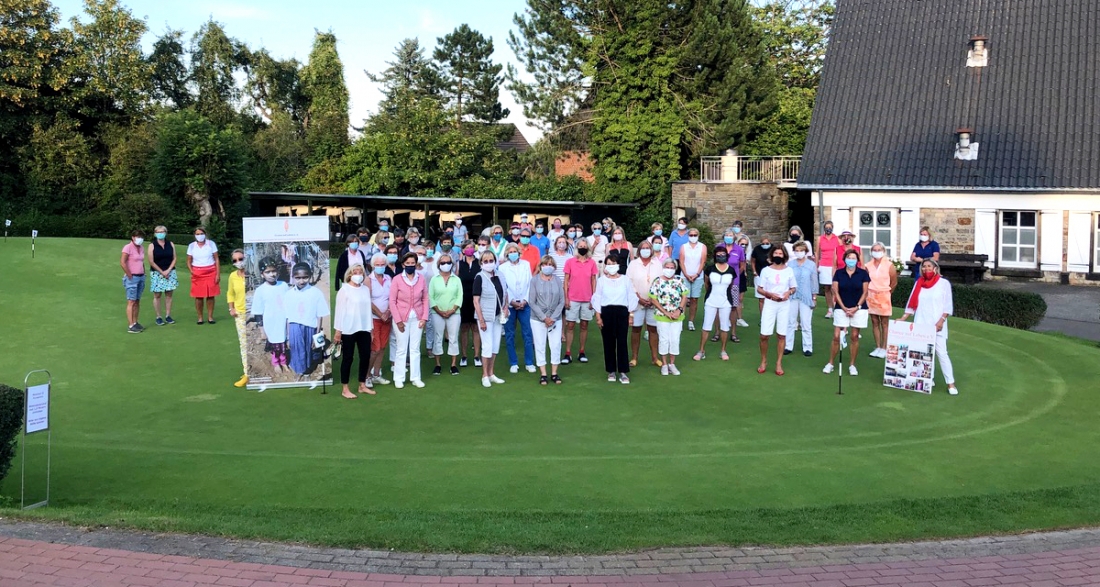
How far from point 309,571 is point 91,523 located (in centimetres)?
207

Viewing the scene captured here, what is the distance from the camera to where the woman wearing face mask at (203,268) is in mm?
16750

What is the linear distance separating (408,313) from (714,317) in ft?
15.8

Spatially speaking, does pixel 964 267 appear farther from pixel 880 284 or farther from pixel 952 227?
pixel 880 284

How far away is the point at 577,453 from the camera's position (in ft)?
32.2

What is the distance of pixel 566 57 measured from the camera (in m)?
42.3

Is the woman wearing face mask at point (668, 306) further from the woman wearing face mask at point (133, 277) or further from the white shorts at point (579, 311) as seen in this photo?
the woman wearing face mask at point (133, 277)

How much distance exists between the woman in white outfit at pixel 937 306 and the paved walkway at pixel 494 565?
5.43 meters

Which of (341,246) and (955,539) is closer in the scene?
(955,539)

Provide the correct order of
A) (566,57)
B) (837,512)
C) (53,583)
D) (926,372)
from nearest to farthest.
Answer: (53,583) → (837,512) → (926,372) → (566,57)

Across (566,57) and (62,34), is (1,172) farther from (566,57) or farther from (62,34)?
(566,57)

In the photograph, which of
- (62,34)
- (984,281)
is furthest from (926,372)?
(62,34)

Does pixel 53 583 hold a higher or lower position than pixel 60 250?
lower

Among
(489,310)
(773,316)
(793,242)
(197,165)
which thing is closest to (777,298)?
(773,316)

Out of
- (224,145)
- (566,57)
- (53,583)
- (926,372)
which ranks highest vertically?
(566,57)
